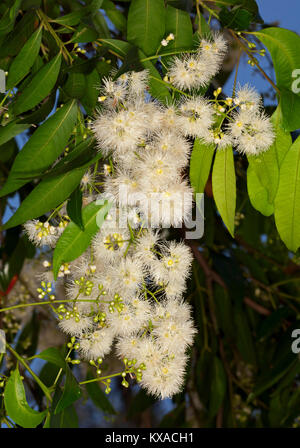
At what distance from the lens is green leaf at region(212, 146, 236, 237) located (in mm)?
997

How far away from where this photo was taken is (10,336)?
7.41 feet

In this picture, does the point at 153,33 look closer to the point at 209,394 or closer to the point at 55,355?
the point at 55,355

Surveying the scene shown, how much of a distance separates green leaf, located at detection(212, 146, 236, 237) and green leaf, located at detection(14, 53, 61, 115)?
1.05ft

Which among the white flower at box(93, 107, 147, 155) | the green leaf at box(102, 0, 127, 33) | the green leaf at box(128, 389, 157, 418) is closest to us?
the white flower at box(93, 107, 147, 155)

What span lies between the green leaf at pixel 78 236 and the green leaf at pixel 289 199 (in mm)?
302

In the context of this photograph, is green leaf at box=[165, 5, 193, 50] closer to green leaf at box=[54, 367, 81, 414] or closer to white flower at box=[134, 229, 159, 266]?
white flower at box=[134, 229, 159, 266]

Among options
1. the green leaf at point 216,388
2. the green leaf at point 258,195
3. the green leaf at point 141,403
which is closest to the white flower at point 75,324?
the green leaf at point 258,195

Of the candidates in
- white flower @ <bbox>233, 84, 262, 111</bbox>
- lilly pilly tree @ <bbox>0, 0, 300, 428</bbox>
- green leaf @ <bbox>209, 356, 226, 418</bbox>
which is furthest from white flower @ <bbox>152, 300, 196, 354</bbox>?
green leaf @ <bbox>209, 356, 226, 418</bbox>

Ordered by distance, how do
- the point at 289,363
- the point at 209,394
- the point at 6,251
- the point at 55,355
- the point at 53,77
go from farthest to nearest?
the point at 209,394 < the point at 6,251 < the point at 289,363 < the point at 55,355 < the point at 53,77

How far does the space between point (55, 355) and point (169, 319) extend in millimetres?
244

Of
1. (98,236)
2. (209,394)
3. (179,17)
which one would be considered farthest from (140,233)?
(209,394)

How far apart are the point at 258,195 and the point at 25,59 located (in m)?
0.47

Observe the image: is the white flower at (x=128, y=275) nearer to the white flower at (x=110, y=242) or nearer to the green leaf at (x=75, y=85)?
the white flower at (x=110, y=242)

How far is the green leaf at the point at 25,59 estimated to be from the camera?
96cm
